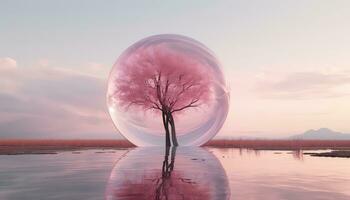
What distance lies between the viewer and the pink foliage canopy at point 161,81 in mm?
28562

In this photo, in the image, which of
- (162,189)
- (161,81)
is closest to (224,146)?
(161,81)

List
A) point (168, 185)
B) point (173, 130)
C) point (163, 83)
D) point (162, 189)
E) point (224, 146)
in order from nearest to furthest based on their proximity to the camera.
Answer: point (162, 189), point (168, 185), point (173, 130), point (163, 83), point (224, 146)

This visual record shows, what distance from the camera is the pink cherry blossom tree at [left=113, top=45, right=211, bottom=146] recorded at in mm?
28594

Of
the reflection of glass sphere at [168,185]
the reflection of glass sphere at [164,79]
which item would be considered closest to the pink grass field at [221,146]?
the reflection of glass sphere at [164,79]

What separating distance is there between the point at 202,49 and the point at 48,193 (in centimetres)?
2057

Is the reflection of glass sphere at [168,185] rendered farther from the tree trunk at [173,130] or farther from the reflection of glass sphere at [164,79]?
the tree trunk at [173,130]

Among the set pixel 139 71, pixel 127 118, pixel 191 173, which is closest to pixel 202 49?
pixel 139 71

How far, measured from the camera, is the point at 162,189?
945 centimetres

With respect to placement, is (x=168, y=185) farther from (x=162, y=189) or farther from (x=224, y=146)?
(x=224, y=146)

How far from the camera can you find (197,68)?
28.6m

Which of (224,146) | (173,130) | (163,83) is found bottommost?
(224,146)

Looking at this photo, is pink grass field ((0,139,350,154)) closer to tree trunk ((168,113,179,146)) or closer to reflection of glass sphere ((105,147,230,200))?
tree trunk ((168,113,179,146))

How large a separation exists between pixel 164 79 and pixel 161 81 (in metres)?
0.27

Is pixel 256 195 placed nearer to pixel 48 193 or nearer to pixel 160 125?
pixel 48 193
